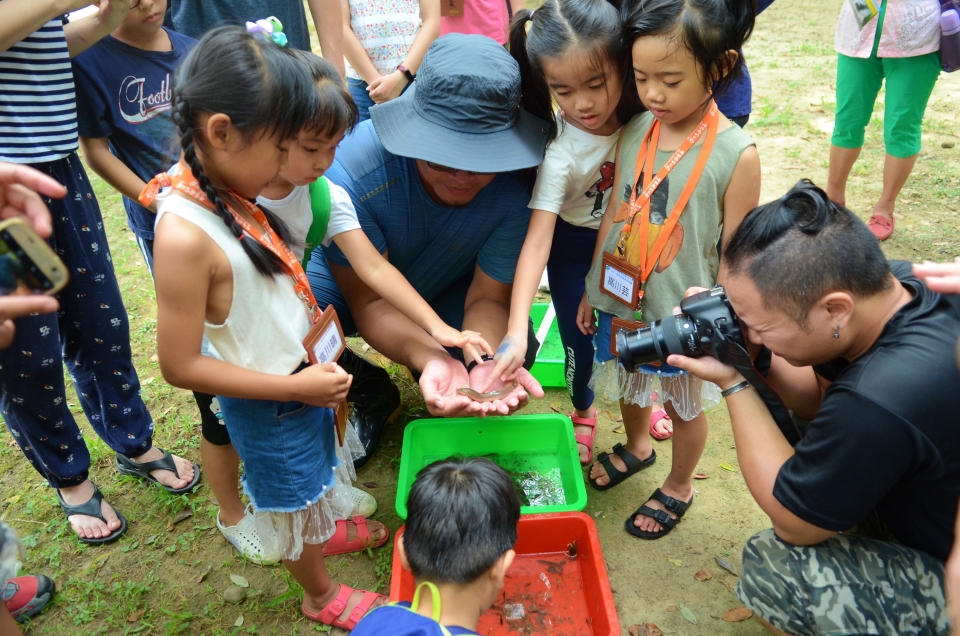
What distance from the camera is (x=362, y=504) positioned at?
7.63ft

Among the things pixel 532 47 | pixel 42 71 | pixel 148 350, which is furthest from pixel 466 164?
pixel 148 350

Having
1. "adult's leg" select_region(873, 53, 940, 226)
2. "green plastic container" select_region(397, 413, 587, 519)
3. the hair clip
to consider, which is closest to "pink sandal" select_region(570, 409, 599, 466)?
"green plastic container" select_region(397, 413, 587, 519)

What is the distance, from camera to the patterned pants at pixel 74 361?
6.28ft

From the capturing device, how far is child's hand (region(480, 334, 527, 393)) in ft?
6.65

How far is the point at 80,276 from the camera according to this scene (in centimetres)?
201

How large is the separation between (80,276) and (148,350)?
1265mm

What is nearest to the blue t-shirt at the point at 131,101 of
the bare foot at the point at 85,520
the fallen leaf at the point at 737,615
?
the bare foot at the point at 85,520

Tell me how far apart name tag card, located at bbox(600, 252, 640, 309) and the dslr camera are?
9.8 inches

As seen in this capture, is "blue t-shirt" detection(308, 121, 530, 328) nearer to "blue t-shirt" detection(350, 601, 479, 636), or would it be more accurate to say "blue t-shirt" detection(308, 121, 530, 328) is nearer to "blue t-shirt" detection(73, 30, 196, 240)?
"blue t-shirt" detection(73, 30, 196, 240)

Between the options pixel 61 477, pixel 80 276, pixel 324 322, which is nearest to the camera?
pixel 324 322

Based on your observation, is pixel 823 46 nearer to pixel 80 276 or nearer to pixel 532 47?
pixel 532 47

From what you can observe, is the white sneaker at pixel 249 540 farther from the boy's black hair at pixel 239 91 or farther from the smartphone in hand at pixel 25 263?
the smartphone in hand at pixel 25 263

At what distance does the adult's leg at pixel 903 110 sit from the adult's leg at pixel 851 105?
0.08 metres

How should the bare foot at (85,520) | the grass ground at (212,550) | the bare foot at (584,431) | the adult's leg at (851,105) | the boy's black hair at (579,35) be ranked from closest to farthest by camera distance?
the boy's black hair at (579,35), the grass ground at (212,550), the bare foot at (85,520), the bare foot at (584,431), the adult's leg at (851,105)
